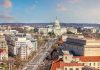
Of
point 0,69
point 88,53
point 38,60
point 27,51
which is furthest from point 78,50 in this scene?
point 0,69

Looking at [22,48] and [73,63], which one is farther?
[22,48]

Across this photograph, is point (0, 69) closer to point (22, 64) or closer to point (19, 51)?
point (22, 64)

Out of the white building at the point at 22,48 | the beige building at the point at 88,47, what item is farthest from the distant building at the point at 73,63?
the white building at the point at 22,48

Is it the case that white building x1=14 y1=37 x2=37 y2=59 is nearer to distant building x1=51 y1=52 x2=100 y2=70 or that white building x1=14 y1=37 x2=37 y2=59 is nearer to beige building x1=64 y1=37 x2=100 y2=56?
beige building x1=64 y1=37 x2=100 y2=56

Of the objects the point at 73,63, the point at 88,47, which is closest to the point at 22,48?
the point at 88,47

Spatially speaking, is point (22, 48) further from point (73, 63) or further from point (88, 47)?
point (73, 63)

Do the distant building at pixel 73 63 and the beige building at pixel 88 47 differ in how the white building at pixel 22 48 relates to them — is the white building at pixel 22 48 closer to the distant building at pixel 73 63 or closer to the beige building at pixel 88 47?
the beige building at pixel 88 47

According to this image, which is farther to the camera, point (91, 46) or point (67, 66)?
point (91, 46)

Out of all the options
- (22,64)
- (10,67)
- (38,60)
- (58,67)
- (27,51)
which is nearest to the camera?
(58,67)

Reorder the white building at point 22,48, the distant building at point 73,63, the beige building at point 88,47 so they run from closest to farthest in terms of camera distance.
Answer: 1. the distant building at point 73,63
2. the beige building at point 88,47
3. the white building at point 22,48

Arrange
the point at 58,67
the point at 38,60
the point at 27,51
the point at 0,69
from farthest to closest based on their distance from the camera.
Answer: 1. the point at 27,51
2. the point at 38,60
3. the point at 0,69
4. the point at 58,67

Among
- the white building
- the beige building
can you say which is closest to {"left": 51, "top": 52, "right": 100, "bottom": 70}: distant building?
the beige building
